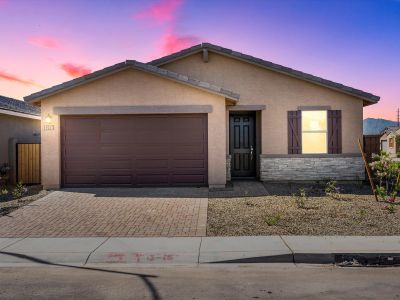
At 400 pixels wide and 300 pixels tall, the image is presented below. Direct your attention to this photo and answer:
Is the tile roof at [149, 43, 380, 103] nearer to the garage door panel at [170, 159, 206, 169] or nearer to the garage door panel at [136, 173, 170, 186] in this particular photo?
the garage door panel at [170, 159, 206, 169]

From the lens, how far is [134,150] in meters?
13.2

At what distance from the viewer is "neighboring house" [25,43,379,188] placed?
506 inches

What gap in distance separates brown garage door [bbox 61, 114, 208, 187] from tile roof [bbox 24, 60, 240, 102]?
3.38 feet

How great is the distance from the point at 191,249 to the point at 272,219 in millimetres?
2627

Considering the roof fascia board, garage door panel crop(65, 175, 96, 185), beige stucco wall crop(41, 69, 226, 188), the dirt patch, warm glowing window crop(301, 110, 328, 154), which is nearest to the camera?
the dirt patch

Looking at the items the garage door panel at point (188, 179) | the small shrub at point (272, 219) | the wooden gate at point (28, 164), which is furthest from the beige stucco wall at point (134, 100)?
the small shrub at point (272, 219)

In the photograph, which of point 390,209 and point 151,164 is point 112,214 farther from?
point 390,209

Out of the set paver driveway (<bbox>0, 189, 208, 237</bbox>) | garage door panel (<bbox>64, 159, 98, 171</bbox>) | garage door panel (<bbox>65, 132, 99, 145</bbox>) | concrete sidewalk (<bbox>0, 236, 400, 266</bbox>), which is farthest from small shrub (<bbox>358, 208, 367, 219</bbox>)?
garage door panel (<bbox>65, 132, 99, 145</bbox>)

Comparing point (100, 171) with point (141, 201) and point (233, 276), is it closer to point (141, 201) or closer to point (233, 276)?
point (141, 201)

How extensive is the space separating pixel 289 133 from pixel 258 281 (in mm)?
9943

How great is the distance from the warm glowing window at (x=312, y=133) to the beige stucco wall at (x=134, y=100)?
3.66 m

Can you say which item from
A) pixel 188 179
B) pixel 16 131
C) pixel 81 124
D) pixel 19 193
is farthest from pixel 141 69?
pixel 16 131

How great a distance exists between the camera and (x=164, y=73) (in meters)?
12.5

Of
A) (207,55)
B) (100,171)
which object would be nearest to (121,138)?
(100,171)
